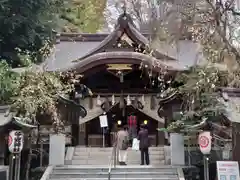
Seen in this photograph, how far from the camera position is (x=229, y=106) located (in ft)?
41.9

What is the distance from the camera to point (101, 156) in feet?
53.4

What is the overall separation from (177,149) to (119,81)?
6.63 m

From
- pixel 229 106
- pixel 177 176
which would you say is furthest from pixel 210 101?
pixel 177 176

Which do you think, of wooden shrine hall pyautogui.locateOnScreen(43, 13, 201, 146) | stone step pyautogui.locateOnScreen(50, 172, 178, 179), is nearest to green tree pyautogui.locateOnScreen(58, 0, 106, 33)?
wooden shrine hall pyautogui.locateOnScreen(43, 13, 201, 146)

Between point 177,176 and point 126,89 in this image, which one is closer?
point 177,176

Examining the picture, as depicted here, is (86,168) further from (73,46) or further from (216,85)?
(73,46)

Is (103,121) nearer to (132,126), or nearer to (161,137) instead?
(132,126)

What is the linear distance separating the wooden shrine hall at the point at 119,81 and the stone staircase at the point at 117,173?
15.3ft

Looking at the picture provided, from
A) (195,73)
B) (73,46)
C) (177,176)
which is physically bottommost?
(177,176)

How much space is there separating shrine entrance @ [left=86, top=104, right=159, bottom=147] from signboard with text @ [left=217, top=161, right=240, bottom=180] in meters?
8.37

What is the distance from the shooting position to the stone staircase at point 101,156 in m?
15.4

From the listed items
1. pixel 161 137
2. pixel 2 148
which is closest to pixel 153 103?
pixel 161 137

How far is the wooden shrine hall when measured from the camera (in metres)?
17.9

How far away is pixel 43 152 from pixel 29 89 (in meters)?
2.62
